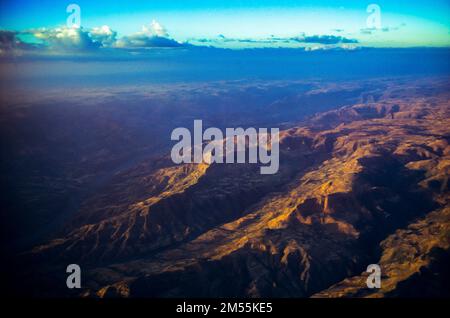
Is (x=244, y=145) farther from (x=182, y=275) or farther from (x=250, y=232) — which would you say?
(x=182, y=275)

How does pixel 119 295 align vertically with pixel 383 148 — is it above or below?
below

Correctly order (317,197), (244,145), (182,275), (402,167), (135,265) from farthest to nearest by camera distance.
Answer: (244,145) < (402,167) < (317,197) < (135,265) < (182,275)

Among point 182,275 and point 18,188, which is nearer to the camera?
point 182,275

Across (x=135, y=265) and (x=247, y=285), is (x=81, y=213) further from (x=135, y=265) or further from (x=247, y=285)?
(x=247, y=285)

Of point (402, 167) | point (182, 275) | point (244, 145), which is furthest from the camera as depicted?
point (244, 145)

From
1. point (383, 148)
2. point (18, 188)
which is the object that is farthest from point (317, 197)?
point (18, 188)

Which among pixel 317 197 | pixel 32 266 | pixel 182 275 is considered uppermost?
pixel 317 197
